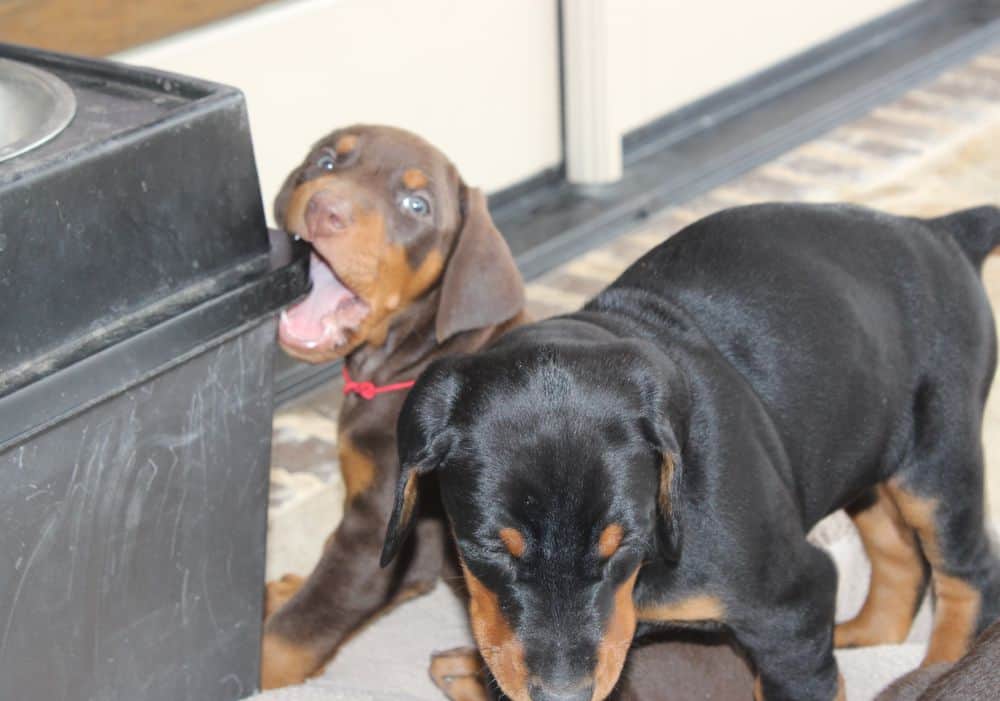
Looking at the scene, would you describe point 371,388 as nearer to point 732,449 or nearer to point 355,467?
point 355,467

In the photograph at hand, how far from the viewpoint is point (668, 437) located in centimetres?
235

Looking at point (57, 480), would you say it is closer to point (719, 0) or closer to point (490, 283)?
point (490, 283)

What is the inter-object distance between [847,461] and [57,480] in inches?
54.9

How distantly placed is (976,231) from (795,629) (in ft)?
3.19

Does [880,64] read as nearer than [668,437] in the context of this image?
No

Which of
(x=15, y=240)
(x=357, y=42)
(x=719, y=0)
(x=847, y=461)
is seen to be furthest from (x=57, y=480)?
(x=719, y=0)

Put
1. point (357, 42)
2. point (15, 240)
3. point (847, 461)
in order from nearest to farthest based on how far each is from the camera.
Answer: point (15, 240)
point (847, 461)
point (357, 42)

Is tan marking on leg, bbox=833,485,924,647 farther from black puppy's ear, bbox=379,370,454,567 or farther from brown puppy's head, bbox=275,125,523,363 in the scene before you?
black puppy's ear, bbox=379,370,454,567

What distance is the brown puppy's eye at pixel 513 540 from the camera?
7.54 feet

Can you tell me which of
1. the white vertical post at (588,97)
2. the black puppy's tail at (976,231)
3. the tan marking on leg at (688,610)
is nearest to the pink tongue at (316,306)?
the tan marking on leg at (688,610)

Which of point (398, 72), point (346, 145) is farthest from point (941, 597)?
point (398, 72)

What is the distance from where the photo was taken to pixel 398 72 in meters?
4.85

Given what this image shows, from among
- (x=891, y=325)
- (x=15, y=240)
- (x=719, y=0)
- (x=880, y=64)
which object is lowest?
(x=880, y=64)

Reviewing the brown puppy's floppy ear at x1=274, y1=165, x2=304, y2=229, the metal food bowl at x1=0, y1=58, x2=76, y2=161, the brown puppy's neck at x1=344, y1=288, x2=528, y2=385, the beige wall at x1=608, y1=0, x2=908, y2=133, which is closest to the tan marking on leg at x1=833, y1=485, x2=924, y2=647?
the brown puppy's neck at x1=344, y1=288, x2=528, y2=385
